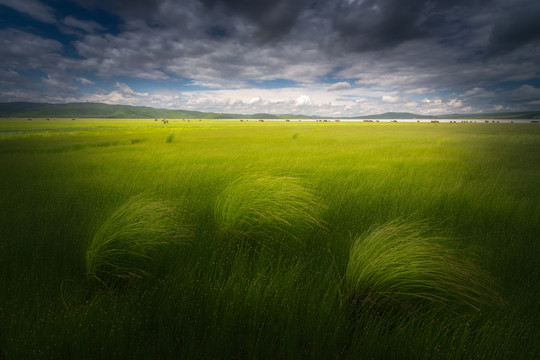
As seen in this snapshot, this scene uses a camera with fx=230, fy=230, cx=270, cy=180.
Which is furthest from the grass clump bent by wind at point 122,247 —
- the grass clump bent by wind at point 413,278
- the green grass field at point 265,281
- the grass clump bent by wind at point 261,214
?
the grass clump bent by wind at point 413,278

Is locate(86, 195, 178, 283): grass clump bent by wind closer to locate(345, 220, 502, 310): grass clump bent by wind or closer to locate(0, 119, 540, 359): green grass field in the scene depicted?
locate(0, 119, 540, 359): green grass field

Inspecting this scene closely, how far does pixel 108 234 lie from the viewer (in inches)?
127

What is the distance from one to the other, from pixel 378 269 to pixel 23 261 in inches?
179

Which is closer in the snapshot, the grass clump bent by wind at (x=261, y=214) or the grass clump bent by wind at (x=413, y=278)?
the grass clump bent by wind at (x=413, y=278)

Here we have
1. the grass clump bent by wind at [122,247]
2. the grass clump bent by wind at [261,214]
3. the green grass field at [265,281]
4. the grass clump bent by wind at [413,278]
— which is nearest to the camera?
the green grass field at [265,281]

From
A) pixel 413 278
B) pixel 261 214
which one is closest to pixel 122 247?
pixel 261 214

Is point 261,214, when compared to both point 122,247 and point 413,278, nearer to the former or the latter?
point 122,247

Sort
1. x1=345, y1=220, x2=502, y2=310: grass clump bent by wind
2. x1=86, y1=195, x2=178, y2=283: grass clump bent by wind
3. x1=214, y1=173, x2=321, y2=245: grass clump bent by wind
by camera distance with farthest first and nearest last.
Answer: x1=214, y1=173, x2=321, y2=245: grass clump bent by wind → x1=86, y1=195, x2=178, y2=283: grass clump bent by wind → x1=345, y1=220, x2=502, y2=310: grass clump bent by wind

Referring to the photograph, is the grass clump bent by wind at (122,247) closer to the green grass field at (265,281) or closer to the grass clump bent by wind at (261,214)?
the green grass field at (265,281)

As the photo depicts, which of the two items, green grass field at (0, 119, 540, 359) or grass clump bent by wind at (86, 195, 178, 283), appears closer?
green grass field at (0, 119, 540, 359)

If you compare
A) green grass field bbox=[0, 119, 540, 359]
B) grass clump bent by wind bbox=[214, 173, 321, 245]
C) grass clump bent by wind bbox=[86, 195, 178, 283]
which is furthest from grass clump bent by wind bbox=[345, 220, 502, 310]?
grass clump bent by wind bbox=[86, 195, 178, 283]

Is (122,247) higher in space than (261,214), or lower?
lower

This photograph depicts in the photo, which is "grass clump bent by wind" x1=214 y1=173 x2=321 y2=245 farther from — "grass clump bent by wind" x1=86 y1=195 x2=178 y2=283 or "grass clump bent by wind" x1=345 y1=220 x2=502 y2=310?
"grass clump bent by wind" x1=345 y1=220 x2=502 y2=310

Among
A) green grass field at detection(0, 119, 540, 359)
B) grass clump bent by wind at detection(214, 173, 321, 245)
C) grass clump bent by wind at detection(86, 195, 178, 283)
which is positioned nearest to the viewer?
green grass field at detection(0, 119, 540, 359)
